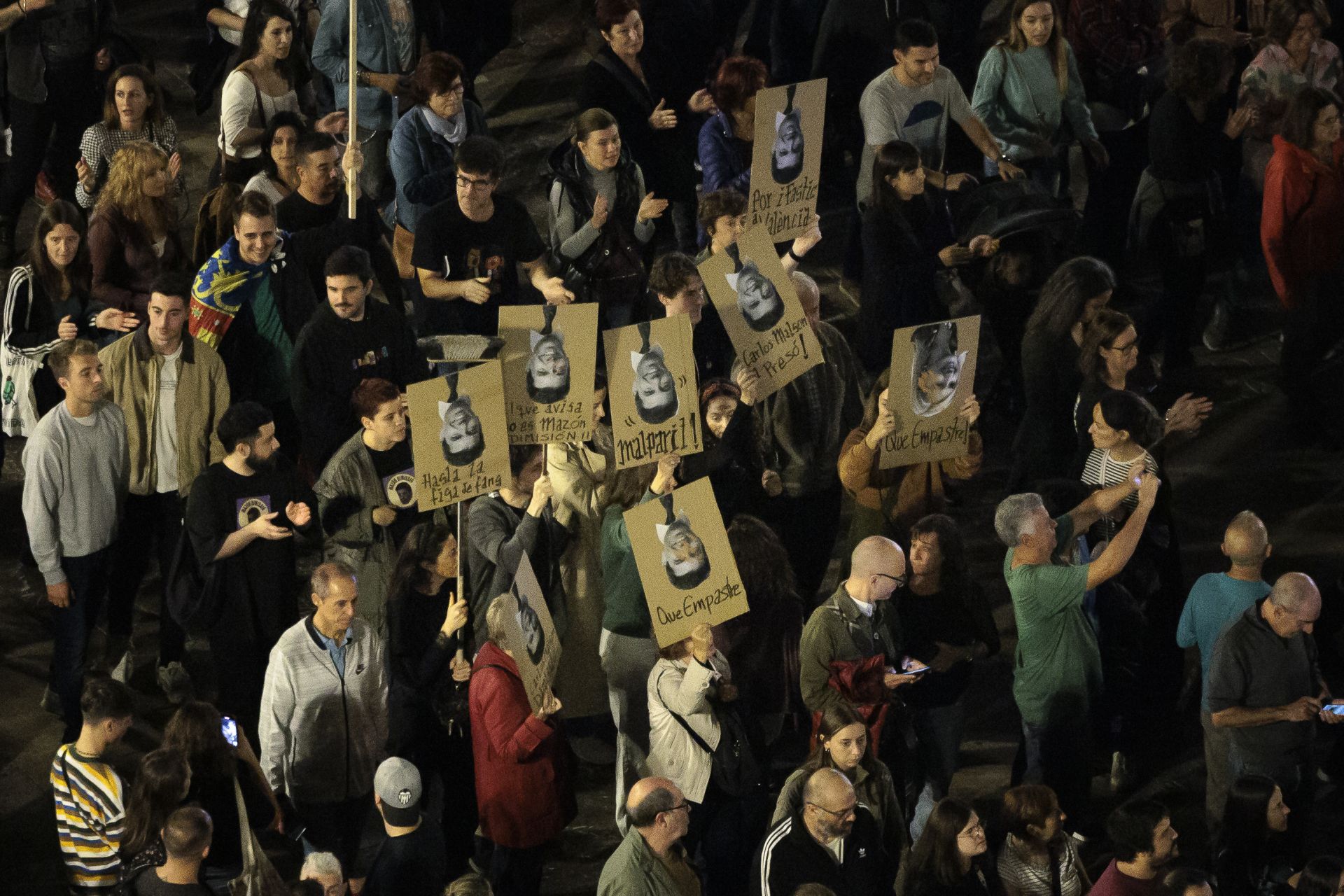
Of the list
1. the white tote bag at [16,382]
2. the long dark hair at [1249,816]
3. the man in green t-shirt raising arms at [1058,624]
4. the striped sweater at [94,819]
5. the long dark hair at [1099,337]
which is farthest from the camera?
the white tote bag at [16,382]

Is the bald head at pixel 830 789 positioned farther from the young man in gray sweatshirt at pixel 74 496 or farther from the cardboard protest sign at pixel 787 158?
the cardboard protest sign at pixel 787 158

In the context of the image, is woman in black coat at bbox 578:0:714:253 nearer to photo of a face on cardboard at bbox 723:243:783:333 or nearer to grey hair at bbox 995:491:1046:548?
photo of a face on cardboard at bbox 723:243:783:333

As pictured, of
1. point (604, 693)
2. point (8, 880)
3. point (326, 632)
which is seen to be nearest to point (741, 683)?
point (604, 693)

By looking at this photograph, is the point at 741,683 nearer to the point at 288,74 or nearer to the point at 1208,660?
the point at 1208,660

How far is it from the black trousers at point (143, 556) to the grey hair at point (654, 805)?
271 cm

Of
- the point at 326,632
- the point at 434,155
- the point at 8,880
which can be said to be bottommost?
the point at 8,880

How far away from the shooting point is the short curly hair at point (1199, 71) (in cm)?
1298

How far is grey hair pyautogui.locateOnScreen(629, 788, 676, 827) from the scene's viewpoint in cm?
921

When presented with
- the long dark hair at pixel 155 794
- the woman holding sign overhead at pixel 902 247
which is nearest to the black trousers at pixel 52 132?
the woman holding sign overhead at pixel 902 247

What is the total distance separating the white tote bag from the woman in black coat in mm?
2978

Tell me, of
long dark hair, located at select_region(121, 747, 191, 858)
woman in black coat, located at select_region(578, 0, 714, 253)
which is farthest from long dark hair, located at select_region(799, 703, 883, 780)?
woman in black coat, located at select_region(578, 0, 714, 253)

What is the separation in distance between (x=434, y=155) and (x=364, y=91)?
1.00 m

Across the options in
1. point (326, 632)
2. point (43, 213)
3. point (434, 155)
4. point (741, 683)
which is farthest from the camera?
point (434, 155)

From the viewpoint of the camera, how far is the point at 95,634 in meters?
11.9
